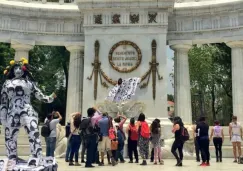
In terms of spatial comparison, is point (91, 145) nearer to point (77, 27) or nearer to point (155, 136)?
point (155, 136)

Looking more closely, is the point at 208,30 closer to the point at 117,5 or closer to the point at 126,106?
the point at 117,5

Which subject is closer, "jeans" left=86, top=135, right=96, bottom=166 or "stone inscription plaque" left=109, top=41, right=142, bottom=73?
"jeans" left=86, top=135, right=96, bottom=166

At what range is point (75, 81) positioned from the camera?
34.2 metres

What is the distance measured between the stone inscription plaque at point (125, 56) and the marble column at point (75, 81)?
5327mm

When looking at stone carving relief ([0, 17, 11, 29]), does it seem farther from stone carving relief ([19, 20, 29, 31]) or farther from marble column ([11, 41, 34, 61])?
marble column ([11, 41, 34, 61])

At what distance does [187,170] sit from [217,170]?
4.49 ft

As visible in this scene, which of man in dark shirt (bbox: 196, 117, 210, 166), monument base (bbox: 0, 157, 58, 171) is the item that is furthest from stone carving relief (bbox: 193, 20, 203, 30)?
monument base (bbox: 0, 157, 58, 171)

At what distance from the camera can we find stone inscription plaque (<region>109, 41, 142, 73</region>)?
96.7ft

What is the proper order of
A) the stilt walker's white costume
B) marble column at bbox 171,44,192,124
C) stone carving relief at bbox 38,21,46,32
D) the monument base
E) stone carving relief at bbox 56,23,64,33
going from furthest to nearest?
stone carving relief at bbox 56,23,64,33 → stone carving relief at bbox 38,21,46,32 → marble column at bbox 171,44,192,124 → the stilt walker's white costume → the monument base

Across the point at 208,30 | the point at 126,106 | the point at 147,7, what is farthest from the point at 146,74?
the point at 208,30

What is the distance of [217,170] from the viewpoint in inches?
638

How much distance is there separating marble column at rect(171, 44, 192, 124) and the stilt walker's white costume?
69.7ft

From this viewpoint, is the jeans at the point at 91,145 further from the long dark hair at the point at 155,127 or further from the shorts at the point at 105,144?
the long dark hair at the point at 155,127

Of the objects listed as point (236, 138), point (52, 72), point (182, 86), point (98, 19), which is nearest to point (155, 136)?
point (236, 138)
